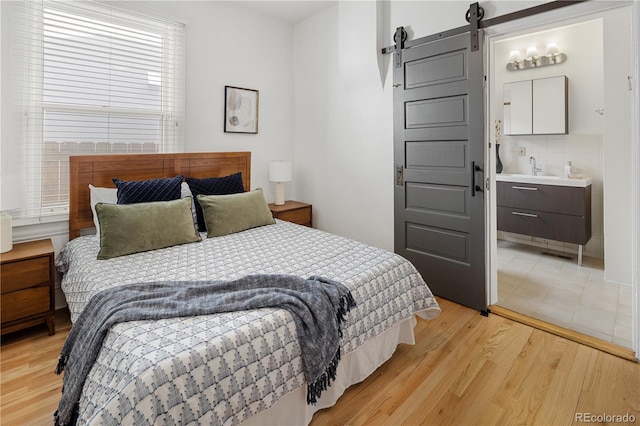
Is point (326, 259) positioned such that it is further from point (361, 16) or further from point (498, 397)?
point (361, 16)

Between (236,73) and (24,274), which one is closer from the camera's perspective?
(24,274)

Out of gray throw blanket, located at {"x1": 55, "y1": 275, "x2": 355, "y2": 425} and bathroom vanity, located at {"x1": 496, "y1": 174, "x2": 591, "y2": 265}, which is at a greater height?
bathroom vanity, located at {"x1": 496, "y1": 174, "x2": 591, "y2": 265}

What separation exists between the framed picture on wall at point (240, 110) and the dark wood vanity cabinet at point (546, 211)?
3.14m

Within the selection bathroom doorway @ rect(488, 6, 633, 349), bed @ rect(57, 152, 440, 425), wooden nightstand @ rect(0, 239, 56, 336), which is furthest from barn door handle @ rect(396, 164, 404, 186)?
wooden nightstand @ rect(0, 239, 56, 336)

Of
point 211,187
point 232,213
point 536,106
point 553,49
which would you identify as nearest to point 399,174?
point 232,213

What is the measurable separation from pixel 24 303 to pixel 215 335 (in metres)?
1.90

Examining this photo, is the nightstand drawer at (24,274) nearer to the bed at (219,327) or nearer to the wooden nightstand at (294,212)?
the bed at (219,327)

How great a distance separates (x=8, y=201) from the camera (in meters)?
2.32

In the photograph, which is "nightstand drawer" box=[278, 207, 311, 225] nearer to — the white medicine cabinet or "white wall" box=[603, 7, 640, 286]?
the white medicine cabinet

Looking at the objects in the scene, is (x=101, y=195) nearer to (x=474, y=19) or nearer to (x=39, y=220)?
(x=39, y=220)

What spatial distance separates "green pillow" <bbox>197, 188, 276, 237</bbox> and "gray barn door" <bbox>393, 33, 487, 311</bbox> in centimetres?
134

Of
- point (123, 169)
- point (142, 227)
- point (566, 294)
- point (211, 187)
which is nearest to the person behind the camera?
point (142, 227)

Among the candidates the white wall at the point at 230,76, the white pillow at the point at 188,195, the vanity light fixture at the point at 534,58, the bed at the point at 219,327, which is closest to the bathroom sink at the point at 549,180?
the vanity light fixture at the point at 534,58

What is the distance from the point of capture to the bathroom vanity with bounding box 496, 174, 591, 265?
377 centimetres
